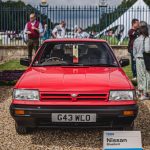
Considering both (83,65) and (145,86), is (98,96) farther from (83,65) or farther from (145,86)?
A: (145,86)

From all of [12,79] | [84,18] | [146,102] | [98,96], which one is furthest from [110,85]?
[84,18]

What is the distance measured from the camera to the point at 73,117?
591 centimetres

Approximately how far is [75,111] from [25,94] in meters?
0.72

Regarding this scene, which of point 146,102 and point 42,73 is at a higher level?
point 42,73

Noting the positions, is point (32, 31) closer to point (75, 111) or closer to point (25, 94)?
point (25, 94)

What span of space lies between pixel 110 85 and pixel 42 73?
110 centimetres

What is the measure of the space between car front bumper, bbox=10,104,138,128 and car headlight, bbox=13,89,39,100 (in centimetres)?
12

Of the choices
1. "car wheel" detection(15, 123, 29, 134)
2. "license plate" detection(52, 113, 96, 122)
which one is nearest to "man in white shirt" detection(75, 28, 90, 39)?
"car wheel" detection(15, 123, 29, 134)

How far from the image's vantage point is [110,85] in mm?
6113

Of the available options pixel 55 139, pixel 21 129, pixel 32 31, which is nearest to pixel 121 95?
pixel 55 139

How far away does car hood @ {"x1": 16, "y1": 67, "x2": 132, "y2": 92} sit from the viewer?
6.05 meters

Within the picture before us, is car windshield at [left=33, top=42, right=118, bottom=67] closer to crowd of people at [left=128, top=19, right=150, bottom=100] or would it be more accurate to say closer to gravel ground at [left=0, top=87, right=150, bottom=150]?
gravel ground at [left=0, top=87, right=150, bottom=150]

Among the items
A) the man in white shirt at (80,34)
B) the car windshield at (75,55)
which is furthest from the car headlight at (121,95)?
the man in white shirt at (80,34)

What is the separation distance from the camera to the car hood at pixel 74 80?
6.05 metres
